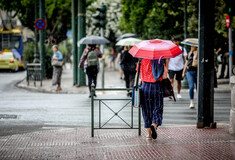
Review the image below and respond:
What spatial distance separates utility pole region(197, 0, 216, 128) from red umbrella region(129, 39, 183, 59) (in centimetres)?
124

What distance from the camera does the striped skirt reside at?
7738 mm

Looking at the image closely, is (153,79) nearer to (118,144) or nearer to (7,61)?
(118,144)

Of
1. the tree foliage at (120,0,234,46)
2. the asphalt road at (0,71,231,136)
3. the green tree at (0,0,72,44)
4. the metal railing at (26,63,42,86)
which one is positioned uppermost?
the green tree at (0,0,72,44)

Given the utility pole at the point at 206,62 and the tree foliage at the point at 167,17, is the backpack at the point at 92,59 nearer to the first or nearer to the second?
the utility pole at the point at 206,62

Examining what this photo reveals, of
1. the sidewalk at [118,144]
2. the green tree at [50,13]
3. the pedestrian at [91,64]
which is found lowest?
the sidewalk at [118,144]

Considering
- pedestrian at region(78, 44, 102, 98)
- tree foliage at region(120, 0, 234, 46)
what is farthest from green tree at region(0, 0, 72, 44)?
pedestrian at region(78, 44, 102, 98)

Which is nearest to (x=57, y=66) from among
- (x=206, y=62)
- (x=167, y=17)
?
(x=167, y=17)

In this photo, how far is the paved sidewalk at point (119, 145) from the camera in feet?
21.9

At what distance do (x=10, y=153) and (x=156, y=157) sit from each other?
2.26m

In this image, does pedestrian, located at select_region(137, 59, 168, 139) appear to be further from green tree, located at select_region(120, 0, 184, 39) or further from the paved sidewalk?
green tree, located at select_region(120, 0, 184, 39)

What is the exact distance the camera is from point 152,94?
775 centimetres

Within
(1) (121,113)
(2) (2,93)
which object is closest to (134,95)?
(1) (121,113)

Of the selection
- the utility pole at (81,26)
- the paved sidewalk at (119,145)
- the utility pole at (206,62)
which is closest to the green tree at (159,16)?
the utility pole at (81,26)

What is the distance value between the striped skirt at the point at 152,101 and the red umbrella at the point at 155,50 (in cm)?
53
